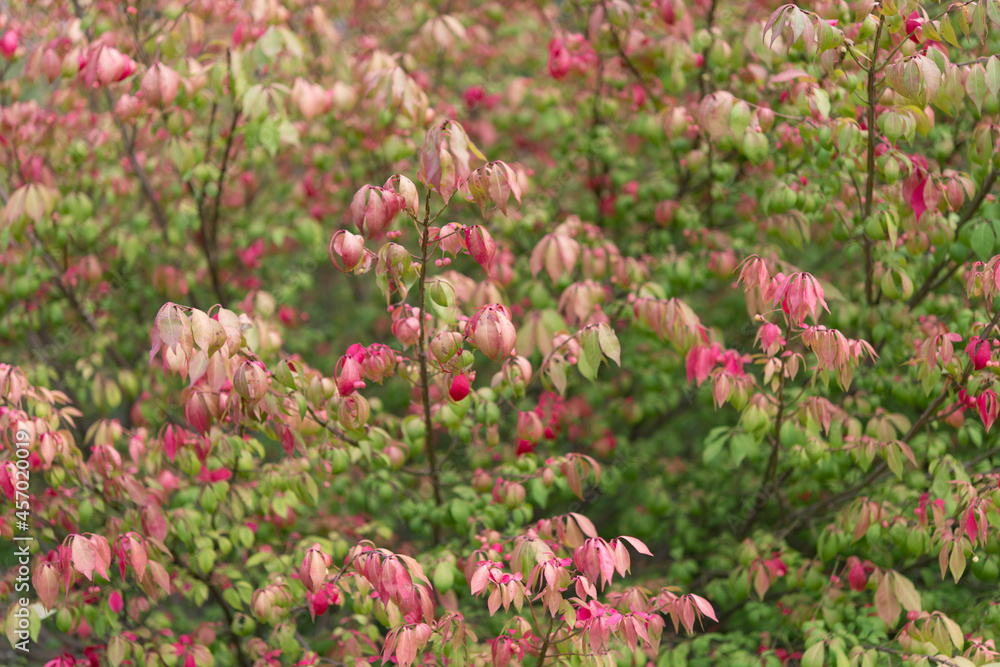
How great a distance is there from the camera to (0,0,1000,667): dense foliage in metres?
2.15

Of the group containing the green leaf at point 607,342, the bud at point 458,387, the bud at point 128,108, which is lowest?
the bud at point 458,387

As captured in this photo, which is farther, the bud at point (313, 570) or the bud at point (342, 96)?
the bud at point (342, 96)

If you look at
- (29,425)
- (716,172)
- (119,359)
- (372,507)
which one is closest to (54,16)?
(119,359)

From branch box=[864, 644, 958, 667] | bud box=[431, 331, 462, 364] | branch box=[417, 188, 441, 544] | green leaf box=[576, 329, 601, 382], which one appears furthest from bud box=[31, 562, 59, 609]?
branch box=[864, 644, 958, 667]

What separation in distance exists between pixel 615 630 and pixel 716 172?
209cm

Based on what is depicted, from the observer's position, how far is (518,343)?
290 centimetres

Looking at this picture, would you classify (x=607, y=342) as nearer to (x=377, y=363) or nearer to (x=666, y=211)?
(x=377, y=363)

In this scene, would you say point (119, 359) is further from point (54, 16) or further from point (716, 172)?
point (716, 172)

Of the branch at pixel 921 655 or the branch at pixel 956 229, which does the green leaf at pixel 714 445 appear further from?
the branch at pixel 956 229

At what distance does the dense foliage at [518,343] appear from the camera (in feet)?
7.06

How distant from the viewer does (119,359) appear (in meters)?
4.09

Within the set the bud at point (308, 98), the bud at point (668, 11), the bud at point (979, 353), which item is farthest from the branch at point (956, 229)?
the bud at point (308, 98)

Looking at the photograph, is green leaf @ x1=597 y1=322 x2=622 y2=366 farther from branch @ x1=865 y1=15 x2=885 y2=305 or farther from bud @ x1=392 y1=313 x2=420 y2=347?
branch @ x1=865 y1=15 x2=885 y2=305

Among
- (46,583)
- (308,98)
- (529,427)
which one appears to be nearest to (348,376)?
(529,427)
